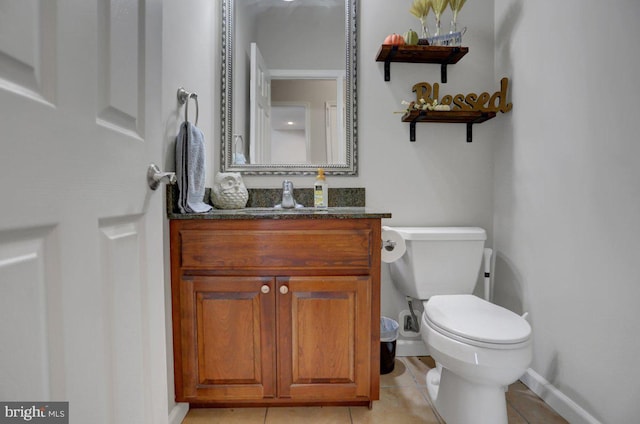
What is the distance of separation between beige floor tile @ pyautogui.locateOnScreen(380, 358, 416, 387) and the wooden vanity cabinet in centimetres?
39

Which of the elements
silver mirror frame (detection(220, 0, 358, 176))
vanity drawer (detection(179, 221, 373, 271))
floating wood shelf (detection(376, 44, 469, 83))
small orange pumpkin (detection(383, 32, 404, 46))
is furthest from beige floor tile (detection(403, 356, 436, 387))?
small orange pumpkin (detection(383, 32, 404, 46))

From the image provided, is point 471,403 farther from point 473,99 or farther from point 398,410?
point 473,99

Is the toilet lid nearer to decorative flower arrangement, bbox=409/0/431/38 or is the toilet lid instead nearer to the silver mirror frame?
the silver mirror frame

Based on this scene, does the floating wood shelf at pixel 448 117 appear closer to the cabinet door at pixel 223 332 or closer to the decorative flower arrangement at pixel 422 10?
the decorative flower arrangement at pixel 422 10

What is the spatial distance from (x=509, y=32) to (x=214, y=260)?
195 cm

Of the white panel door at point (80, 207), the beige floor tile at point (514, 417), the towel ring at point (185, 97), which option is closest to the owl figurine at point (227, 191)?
the towel ring at point (185, 97)

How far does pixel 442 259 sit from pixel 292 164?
978 millimetres

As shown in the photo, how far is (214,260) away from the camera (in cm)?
135

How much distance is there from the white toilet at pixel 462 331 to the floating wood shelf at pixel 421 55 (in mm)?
971

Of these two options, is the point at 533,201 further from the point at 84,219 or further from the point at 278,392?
the point at 84,219

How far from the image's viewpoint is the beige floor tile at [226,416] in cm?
140

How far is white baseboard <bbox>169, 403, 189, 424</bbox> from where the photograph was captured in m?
1.31

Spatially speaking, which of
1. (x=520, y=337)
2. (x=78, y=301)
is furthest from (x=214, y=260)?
(x=520, y=337)

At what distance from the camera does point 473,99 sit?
182 cm
